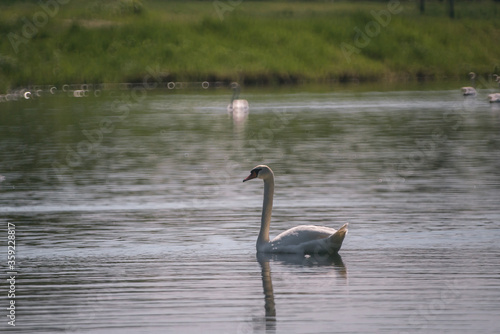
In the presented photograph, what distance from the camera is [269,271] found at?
45.9 feet

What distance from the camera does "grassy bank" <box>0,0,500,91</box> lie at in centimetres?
8081

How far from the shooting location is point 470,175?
24500 mm

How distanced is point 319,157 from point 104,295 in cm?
1780

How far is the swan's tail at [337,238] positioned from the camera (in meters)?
14.3

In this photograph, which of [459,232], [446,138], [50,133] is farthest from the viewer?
[50,133]

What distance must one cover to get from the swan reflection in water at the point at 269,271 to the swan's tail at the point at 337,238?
17cm

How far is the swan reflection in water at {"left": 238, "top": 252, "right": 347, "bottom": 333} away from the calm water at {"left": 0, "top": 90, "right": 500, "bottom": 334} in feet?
0.14

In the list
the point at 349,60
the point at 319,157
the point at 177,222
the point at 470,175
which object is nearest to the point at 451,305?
the point at 177,222

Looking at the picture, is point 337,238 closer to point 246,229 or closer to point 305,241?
point 305,241

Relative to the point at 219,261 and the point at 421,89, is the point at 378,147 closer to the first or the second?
the point at 219,261

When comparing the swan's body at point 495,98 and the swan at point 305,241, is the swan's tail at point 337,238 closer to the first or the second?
the swan at point 305,241

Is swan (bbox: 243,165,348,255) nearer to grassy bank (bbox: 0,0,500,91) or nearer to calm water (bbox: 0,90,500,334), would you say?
calm water (bbox: 0,90,500,334)

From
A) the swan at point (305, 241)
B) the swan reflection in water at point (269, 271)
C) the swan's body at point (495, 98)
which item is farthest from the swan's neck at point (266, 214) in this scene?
the swan's body at point (495, 98)

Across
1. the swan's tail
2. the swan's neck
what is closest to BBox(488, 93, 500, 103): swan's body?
the swan's neck
